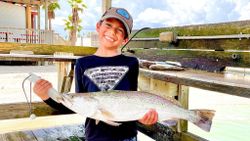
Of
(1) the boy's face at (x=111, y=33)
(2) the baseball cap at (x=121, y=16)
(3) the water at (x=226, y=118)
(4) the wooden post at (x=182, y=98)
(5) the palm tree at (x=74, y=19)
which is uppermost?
(5) the palm tree at (x=74, y=19)

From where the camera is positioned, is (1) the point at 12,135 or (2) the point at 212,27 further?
(1) the point at 12,135

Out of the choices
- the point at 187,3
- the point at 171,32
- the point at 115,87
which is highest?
the point at 187,3

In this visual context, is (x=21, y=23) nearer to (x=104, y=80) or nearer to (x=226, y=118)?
(x=226, y=118)

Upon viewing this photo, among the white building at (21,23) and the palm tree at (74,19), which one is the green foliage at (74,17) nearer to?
the palm tree at (74,19)

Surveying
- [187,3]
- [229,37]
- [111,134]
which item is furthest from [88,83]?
[187,3]

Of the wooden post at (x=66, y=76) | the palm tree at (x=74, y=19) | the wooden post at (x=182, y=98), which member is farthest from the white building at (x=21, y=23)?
the wooden post at (x=182, y=98)

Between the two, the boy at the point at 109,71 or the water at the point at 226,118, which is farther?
the water at the point at 226,118

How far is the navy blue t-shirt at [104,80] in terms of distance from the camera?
5.45 feet

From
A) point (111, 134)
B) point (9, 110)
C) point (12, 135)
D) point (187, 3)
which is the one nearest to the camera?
point (111, 134)

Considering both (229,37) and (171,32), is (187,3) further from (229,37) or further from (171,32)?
(229,37)

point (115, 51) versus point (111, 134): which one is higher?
point (115, 51)

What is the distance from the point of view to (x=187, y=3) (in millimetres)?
7262

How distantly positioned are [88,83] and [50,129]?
7.73 ft

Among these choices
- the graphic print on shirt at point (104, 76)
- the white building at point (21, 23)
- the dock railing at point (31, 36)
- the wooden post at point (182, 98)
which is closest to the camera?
the graphic print on shirt at point (104, 76)
